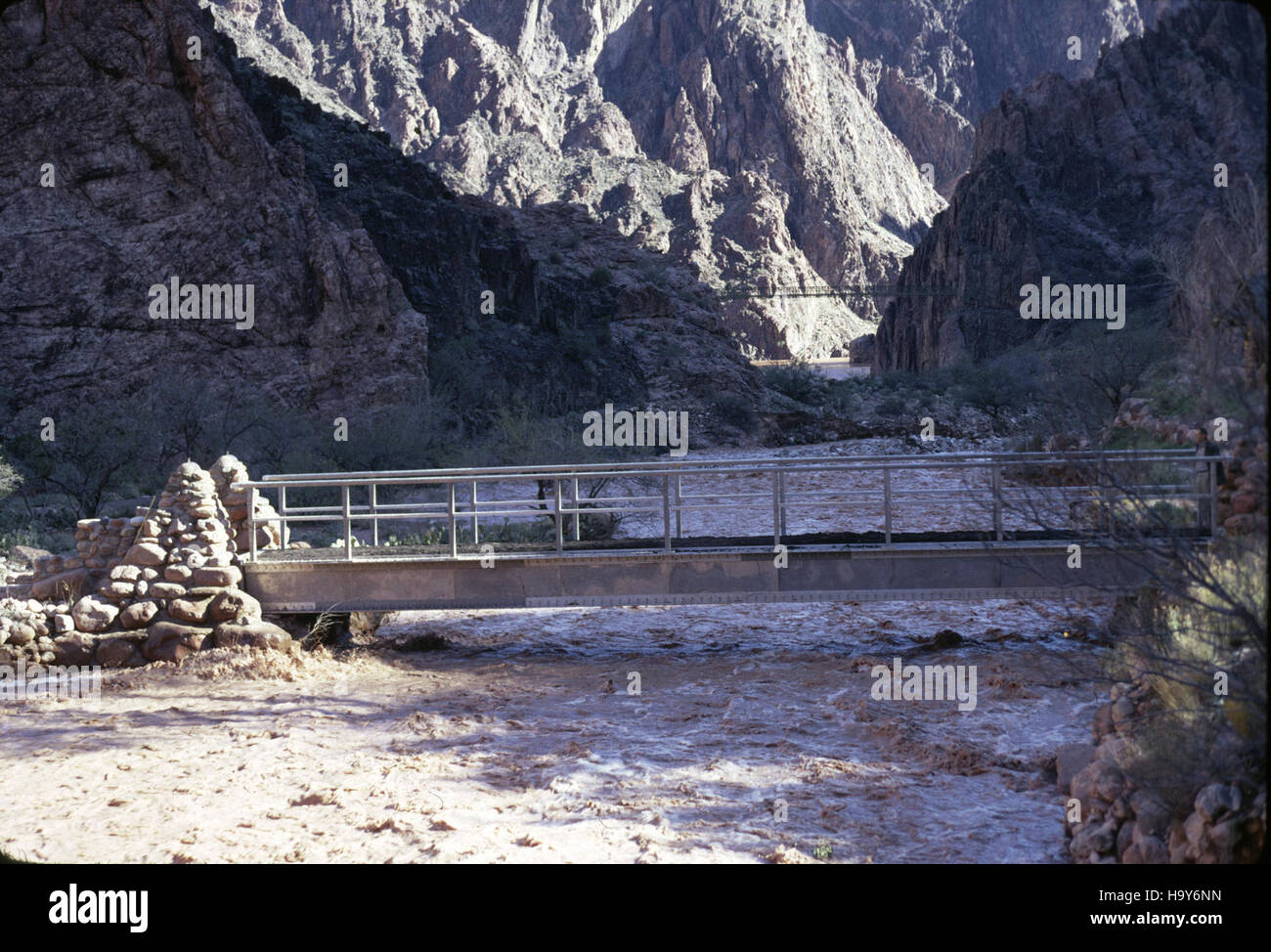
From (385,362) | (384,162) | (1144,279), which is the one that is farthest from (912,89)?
(385,362)

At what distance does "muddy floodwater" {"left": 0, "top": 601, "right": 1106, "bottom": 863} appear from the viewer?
716 cm

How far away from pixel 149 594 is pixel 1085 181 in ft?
252

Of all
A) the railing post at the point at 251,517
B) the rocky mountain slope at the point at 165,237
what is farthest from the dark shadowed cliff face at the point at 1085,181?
the railing post at the point at 251,517

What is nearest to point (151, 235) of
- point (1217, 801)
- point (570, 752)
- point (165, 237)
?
point (165, 237)

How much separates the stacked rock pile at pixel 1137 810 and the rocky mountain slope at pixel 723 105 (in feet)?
277

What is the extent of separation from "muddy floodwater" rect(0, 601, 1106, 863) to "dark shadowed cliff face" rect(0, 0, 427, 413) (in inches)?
908

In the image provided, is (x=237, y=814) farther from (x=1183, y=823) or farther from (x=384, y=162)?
(x=384, y=162)

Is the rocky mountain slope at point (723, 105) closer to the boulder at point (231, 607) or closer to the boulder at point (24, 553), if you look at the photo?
the boulder at point (24, 553)

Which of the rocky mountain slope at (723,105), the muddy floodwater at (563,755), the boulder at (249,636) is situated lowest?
the muddy floodwater at (563,755)

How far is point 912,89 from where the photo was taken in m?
172

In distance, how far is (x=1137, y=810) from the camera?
20.1ft

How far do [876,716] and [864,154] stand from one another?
156610mm

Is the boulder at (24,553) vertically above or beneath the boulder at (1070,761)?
above

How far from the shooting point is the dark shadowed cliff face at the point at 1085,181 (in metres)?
68.0
